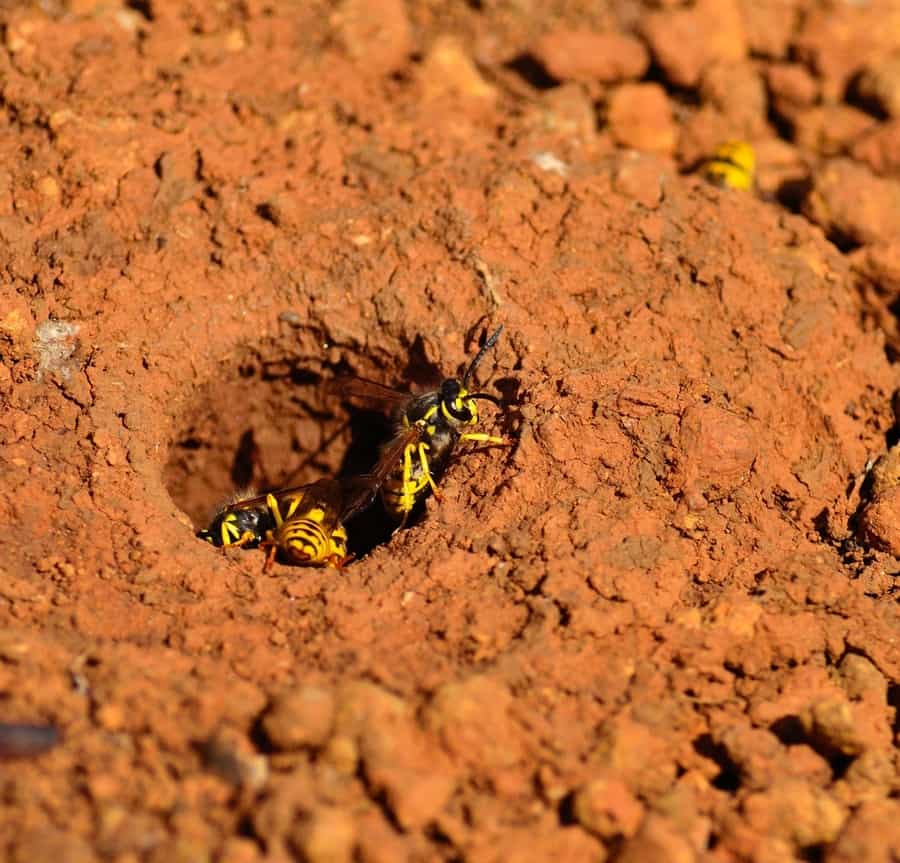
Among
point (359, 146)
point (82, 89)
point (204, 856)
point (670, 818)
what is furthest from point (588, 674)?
point (82, 89)

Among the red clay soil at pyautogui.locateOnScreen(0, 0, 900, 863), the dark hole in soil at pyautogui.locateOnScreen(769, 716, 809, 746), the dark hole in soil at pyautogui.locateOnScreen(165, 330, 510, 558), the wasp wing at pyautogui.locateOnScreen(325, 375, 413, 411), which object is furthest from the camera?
the dark hole in soil at pyautogui.locateOnScreen(165, 330, 510, 558)

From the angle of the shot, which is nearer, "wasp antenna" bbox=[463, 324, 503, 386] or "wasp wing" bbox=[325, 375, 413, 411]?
"wasp antenna" bbox=[463, 324, 503, 386]

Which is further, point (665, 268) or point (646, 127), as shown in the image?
point (646, 127)

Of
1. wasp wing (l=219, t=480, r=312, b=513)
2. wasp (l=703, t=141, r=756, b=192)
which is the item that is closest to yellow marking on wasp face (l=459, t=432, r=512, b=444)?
wasp wing (l=219, t=480, r=312, b=513)

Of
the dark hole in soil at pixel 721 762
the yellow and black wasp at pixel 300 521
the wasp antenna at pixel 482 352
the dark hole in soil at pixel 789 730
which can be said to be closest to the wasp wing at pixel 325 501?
the yellow and black wasp at pixel 300 521

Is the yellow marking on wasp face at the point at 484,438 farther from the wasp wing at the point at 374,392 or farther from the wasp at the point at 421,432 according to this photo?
the wasp wing at the point at 374,392

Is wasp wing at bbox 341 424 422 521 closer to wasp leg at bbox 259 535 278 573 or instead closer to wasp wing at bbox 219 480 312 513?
wasp wing at bbox 219 480 312 513

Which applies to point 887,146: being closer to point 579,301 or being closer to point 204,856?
point 579,301
